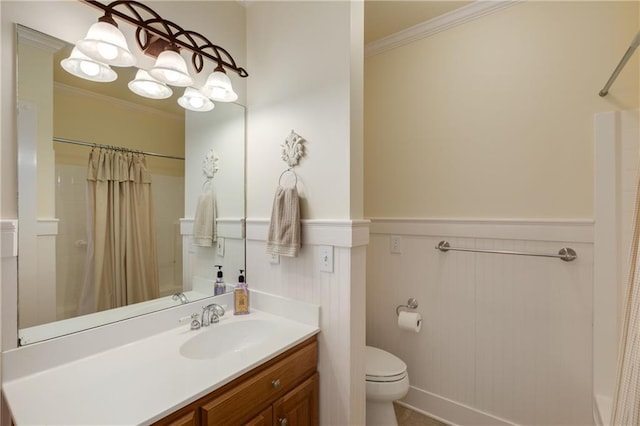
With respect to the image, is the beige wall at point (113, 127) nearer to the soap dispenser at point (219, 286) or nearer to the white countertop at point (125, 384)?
the soap dispenser at point (219, 286)

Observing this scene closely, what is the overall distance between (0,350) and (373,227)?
1969 millimetres

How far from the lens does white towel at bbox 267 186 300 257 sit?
1.45 m

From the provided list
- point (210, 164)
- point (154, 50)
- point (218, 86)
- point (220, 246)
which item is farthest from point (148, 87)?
point (220, 246)

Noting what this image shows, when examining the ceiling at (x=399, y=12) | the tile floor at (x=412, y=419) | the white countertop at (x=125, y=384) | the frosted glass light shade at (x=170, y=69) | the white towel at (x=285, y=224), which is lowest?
the tile floor at (x=412, y=419)

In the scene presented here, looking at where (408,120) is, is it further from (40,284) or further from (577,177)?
(40,284)

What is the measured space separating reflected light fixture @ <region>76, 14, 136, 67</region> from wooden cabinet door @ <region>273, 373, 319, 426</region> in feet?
4.96

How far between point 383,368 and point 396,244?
827 millimetres

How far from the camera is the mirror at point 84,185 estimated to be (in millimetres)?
1032

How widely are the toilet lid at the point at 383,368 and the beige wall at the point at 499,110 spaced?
0.97 metres

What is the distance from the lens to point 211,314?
1.48 m

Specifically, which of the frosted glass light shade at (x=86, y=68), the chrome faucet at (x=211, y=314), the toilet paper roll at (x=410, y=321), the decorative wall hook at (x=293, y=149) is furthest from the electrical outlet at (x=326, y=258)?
the frosted glass light shade at (x=86, y=68)

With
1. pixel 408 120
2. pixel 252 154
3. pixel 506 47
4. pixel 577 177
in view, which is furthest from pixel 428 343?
pixel 506 47

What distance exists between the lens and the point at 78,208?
3.81ft

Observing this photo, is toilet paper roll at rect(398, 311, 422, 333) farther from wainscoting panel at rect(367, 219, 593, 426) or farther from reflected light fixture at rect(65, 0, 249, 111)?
reflected light fixture at rect(65, 0, 249, 111)
